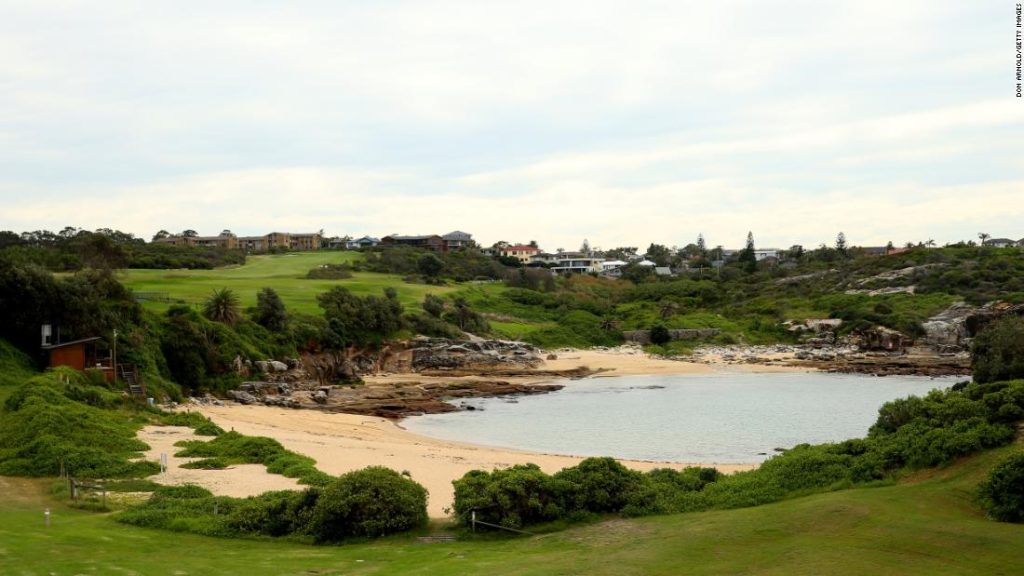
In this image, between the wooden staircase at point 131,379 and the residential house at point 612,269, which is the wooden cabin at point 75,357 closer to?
the wooden staircase at point 131,379

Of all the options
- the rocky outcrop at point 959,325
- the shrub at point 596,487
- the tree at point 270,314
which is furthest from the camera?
the rocky outcrop at point 959,325

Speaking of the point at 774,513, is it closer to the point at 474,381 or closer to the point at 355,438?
the point at 355,438

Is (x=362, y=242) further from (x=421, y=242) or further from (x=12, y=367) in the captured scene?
(x=12, y=367)

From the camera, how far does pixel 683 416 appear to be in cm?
4625

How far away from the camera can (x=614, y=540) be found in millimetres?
15984

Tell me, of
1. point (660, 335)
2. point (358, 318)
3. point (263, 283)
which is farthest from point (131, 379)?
point (660, 335)

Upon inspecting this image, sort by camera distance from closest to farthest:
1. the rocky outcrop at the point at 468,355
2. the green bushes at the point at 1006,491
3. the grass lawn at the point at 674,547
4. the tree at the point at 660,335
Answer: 1. the grass lawn at the point at 674,547
2. the green bushes at the point at 1006,491
3. the rocky outcrop at the point at 468,355
4. the tree at the point at 660,335

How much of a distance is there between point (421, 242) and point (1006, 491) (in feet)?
468

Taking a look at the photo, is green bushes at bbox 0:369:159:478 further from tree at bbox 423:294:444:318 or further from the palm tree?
tree at bbox 423:294:444:318

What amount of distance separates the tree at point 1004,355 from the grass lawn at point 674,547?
746 centimetres

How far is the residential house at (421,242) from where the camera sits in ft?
497

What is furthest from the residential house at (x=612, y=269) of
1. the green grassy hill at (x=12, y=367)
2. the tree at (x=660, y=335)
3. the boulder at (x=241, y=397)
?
the green grassy hill at (x=12, y=367)

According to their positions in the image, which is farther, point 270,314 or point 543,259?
point 543,259

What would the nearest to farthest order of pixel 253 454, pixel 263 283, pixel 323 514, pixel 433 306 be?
1. pixel 323 514
2. pixel 253 454
3. pixel 433 306
4. pixel 263 283
